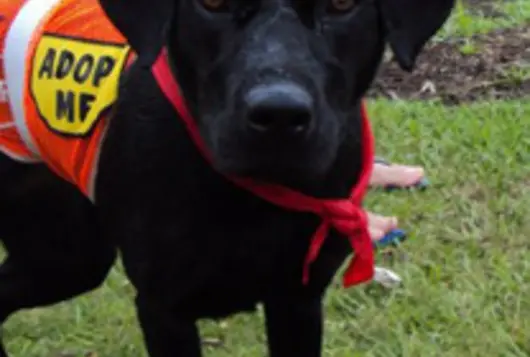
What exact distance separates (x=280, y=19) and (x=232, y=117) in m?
0.24

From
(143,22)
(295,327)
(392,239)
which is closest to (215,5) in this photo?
(143,22)

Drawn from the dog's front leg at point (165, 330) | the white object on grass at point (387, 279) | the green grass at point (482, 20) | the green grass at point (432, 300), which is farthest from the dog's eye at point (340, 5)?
the green grass at point (482, 20)

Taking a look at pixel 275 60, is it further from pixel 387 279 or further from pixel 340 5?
pixel 387 279

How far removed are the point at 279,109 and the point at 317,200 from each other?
559 millimetres

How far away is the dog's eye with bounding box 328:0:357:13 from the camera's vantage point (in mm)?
2753

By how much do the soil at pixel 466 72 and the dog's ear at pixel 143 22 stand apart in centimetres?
331

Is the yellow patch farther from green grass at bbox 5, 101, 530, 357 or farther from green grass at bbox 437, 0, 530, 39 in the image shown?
green grass at bbox 437, 0, 530, 39

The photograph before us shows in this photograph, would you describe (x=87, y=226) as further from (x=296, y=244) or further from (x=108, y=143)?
(x=296, y=244)

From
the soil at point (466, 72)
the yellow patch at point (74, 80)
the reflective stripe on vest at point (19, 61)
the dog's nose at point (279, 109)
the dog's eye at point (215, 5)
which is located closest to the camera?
the dog's nose at point (279, 109)

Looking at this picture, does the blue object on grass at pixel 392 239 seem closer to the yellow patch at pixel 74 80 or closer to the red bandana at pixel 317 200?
the red bandana at pixel 317 200

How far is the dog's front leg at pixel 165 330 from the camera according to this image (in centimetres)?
311

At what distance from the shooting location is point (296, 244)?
3057 millimetres

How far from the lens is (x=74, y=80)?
329cm

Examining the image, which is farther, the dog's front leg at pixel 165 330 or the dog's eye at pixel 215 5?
the dog's front leg at pixel 165 330
